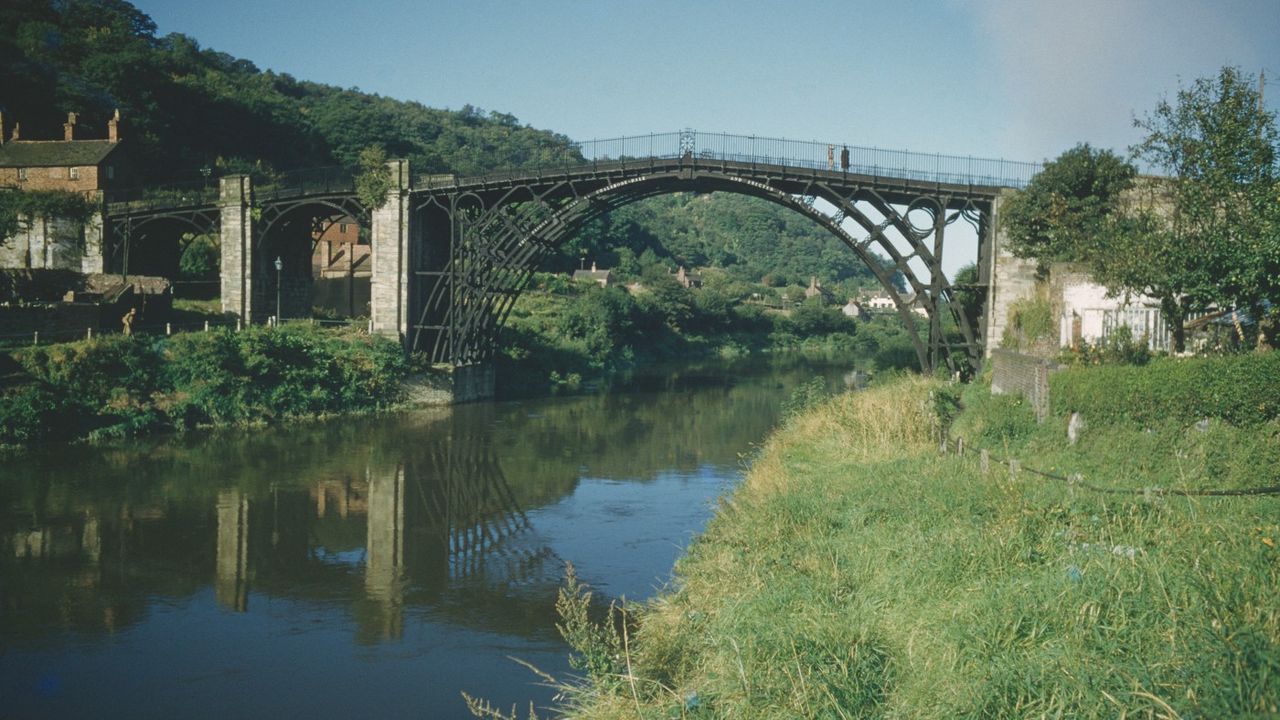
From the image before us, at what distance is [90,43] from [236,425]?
1644 inches

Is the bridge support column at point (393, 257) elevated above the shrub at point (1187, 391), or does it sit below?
above

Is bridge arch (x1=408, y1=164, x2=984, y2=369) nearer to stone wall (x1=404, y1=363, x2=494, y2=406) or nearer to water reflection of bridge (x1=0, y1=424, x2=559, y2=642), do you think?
stone wall (x1=404, y1=363, x2=494, y2=406)

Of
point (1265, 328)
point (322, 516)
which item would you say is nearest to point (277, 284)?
point (322, 516)

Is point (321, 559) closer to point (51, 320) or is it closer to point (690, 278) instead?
point (51, 320)

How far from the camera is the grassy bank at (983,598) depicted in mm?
5516

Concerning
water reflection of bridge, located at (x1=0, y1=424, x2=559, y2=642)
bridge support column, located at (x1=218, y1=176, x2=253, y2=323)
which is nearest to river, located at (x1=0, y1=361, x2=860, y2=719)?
water reflection of bridge, located at (x1=0, y1=424, x2=559, y2=642)

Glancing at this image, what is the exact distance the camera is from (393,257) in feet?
108

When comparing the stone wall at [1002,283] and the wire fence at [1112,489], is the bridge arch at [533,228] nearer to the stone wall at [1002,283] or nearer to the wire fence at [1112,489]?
the stone wall at [1002,283]

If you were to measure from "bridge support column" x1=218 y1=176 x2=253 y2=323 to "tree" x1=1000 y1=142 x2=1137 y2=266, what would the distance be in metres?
27.3

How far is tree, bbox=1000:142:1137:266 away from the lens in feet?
72.7

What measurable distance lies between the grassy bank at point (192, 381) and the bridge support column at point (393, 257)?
1.23 metres

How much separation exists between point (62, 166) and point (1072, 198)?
3802cm

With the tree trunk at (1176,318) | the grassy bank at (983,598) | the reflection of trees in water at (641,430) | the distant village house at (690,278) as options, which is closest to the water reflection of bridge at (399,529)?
the reflection of trees in water at (641,430)

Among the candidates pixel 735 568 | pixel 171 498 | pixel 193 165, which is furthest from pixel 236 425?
pixel 193 165
